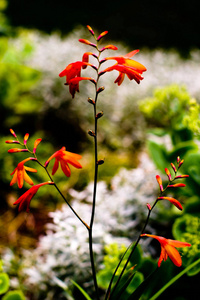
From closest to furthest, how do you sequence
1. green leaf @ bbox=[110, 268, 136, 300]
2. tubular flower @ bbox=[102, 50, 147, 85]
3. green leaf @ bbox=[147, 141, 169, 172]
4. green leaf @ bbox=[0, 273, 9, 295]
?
tubular flower @ bbox=[102, 50, 147, 85]
green leaf @ bbox=[110, 268, 136, 300]
green leaf @ bbox=[0, 273, 9, 295]
green leaf @ bbox=[147, 141, 169, 172]

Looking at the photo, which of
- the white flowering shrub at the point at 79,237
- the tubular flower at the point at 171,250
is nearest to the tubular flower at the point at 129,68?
the tubular flower at the point at 171,250

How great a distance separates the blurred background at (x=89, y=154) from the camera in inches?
45.8

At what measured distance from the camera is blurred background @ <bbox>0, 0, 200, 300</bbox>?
3.81 feet

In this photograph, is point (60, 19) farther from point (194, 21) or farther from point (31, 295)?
point (31, 295)

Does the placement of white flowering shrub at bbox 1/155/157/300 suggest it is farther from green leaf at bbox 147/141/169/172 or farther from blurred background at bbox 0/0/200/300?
green leaf at bbox 147/141/169/172

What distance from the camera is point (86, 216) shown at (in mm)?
1271

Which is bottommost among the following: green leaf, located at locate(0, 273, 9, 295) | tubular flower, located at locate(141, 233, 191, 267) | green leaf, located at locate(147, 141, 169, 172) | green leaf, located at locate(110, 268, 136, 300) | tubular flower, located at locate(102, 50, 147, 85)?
green leaf, located at locate(0, 273, 9, 295)

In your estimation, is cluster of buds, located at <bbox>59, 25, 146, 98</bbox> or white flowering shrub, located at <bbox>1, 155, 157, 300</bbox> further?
white flowering shrub, located at <bbox>1, 155, 157, 300</bbox>

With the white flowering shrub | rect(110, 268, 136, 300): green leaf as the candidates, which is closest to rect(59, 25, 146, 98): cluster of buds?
rect(110, 268, 136, 300): green leaf

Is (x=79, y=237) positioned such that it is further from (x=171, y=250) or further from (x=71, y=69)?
→ (x=71, y=69)

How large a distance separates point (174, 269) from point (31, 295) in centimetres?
67

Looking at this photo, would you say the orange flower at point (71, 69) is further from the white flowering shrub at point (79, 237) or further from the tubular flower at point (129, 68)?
the white flowering shrub at point (79, 237)

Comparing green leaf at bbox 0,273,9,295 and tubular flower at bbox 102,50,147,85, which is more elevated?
tubular flower at bbox 102,50,147,85

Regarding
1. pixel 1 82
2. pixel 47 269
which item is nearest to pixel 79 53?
pixel 1 82
